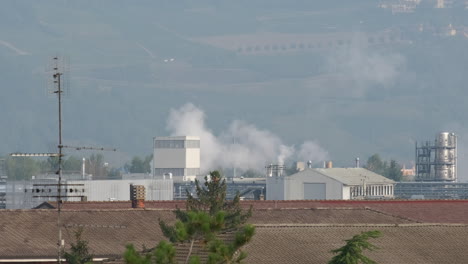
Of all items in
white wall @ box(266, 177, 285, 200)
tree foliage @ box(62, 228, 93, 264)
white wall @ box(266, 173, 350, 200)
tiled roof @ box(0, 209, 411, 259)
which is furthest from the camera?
white wall @ box(266, 177, 285, 200)

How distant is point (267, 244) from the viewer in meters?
62.8

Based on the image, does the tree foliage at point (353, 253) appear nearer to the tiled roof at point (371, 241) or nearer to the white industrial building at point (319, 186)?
the tiled roof at point (371, 241)

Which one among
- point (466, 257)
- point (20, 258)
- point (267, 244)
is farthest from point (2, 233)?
point (466, 257)

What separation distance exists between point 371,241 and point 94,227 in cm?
1617

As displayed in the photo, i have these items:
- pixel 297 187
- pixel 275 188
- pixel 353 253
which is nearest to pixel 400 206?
pixel 353 253

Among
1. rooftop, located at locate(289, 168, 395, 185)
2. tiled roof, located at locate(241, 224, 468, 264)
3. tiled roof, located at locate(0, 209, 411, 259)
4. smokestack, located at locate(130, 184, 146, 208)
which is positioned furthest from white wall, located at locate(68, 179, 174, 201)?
tiled roof, located at locate(241, 224, 468, 264)

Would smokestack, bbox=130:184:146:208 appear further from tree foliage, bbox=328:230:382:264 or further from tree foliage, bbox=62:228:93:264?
tree foliage, bbox=328:230:382:264

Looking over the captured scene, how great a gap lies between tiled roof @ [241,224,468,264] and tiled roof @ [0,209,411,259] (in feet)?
31.0

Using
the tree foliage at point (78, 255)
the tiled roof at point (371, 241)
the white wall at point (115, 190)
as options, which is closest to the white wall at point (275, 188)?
the white wall at point (115, 190)

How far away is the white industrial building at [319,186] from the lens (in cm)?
18175

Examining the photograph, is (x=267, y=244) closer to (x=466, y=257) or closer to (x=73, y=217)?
(x=466, y=257)

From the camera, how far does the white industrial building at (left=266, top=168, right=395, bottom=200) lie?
182m

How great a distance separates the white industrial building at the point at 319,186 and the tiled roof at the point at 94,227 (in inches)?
3786

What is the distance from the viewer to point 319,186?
601 ft
